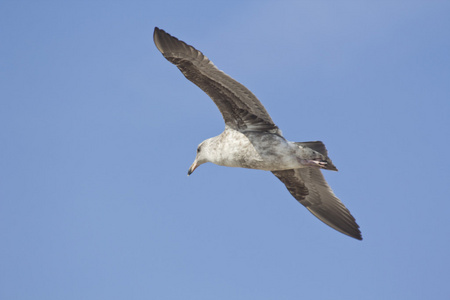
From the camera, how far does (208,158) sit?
43.0ft

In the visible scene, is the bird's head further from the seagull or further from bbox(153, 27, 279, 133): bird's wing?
bbox(153, 27, 279, 133): bird's wing

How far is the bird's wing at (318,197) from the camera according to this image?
13.9 metres

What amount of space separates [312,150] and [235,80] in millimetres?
→ 1900

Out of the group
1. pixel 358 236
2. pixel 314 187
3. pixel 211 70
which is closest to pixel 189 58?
pixel 211 70

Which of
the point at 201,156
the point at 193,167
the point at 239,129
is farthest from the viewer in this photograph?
the point at 193,167

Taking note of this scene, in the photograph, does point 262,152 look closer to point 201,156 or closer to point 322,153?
point 322,153

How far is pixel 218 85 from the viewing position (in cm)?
1189

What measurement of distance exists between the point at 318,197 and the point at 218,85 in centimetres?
377

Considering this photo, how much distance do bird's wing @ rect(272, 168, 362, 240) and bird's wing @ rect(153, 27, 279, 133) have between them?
1941mm

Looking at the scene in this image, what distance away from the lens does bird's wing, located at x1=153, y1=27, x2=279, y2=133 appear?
11805 millimetres

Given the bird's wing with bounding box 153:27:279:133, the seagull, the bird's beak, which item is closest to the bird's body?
the seagull

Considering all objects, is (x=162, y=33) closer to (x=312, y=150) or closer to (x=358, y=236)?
(x=312, y=150)

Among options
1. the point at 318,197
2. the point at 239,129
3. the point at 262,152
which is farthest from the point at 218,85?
the point at 318,197

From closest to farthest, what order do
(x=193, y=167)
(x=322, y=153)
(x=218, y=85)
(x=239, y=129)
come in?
(x=218, y=85) < (x=322, y=153) < (x=239, y=129) < (x=193, y=167)
